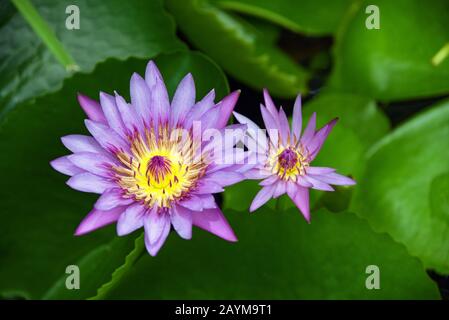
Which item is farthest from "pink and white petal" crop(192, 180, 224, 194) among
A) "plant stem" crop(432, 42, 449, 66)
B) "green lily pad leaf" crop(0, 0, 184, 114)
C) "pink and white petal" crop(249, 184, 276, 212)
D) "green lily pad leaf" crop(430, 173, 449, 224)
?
"plant stem" crop(432, 42, 449, 66)

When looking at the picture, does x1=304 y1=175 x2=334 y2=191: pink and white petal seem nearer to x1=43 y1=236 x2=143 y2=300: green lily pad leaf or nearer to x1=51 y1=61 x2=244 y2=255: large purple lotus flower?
x1=51 y1=61 x2=244 y2=255: large purple lotus flower

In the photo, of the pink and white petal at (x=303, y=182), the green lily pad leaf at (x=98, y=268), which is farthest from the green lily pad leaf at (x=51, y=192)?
the pink and white petal at (x=303, y=182)

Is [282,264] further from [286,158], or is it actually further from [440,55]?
[440,55]

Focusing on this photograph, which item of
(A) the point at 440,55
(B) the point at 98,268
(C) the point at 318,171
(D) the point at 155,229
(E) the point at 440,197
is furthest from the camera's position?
(A) the point at 440,55

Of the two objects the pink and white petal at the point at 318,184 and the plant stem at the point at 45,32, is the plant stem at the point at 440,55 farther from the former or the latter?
the plant stem at the point at 45,32

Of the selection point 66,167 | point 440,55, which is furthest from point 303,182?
point 440,55
